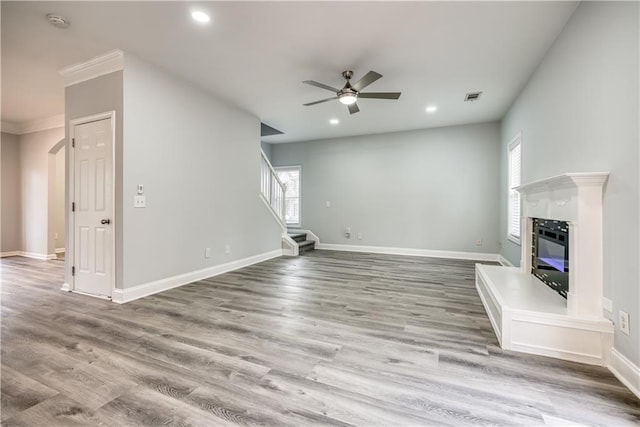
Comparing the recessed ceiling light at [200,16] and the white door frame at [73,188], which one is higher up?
the recessed ceiling light at [200,16]

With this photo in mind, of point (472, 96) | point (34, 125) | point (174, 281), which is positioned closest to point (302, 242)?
point (174, 281)

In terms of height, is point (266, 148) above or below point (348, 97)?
above

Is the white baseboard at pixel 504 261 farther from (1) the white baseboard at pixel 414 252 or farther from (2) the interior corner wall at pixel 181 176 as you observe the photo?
(2) the interior corner wall at pixel 181 176

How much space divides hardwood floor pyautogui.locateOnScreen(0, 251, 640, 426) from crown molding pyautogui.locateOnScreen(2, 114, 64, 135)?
12.8 ft

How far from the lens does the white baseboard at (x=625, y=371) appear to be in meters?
1.61

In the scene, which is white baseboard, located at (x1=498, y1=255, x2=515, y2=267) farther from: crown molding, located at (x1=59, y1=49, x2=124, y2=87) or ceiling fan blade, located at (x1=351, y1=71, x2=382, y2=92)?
crown molding, located at (x1=59, y1=49, x2=124, y2=87)

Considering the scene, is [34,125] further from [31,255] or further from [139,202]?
[139,202]

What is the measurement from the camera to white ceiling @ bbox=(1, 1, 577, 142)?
2.41 m

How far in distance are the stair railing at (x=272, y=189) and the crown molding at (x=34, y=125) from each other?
13.4ft

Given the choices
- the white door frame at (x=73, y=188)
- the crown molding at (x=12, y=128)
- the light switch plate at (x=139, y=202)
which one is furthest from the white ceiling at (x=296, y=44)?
the crown molding at (x=12, y=128)

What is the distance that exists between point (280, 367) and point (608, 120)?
9.56 ft

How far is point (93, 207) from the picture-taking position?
3.35 m

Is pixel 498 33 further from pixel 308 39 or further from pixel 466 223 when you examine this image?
pixel 466 223

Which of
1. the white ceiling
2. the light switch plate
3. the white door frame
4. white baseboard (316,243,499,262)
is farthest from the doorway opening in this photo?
white baseboard (316,243,499,262)
